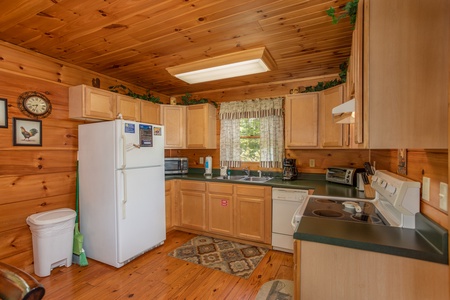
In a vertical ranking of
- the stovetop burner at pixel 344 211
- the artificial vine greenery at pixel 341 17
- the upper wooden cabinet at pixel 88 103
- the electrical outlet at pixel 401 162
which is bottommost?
the stovetop burner at pixel 344 211

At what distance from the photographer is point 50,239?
2.35m

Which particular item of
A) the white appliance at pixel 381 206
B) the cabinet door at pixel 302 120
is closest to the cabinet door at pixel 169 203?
the cabinet door at pixel 302 120

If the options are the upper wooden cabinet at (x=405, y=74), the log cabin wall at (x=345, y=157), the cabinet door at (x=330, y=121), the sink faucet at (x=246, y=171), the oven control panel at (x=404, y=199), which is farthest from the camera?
the sink faucet at (x=246, y=171)

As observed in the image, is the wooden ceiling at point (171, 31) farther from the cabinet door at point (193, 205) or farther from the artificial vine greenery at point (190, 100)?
the cabinet door at point (193, 205)

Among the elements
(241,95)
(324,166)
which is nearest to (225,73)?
(241,95)

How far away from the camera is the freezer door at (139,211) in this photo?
8.41ft

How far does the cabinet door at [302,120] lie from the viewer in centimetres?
299

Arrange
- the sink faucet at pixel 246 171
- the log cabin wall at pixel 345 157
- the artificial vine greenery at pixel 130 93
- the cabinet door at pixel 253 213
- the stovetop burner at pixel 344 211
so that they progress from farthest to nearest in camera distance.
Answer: the sink faucet at pixel 246 171 → the artificial vine greenery at pixel 130 93 → the cabinet door at pixel 253 213 → the stovetop burner at pixel 344 211 → the log cabin wall at pixel 345 157

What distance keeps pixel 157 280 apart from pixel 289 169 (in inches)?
84.0

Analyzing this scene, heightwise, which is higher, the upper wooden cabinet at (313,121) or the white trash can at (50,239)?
the upper wooden cabinet at (313,121)

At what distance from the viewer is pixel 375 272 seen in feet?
3.71

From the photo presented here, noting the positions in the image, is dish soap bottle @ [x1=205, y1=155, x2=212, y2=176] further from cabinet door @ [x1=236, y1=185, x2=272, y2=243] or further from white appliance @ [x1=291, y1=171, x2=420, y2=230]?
white appliance @ [x1=291, y1=171, x2=420, y2=230]

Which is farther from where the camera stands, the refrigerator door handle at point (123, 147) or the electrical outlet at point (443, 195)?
the refrigerator door handle at point (123, 147)

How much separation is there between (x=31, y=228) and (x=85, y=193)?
590 millimetres
